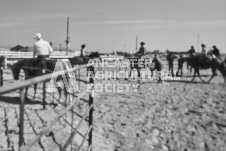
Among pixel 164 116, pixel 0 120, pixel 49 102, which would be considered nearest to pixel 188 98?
pixel 164 116

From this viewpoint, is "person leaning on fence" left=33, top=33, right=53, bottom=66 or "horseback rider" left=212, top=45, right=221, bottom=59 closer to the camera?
"person leaning on fence" left=33, top=33, right=53, bottom=66

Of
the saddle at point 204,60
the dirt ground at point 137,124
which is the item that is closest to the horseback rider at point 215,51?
the saddle at point 204,60

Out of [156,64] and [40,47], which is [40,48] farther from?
[156,64]

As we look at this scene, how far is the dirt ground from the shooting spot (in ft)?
13.4

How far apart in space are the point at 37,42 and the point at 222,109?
207 inches

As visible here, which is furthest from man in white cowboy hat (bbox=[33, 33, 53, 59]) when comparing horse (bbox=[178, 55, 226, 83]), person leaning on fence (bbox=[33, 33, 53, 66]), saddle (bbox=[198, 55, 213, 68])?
saddle (bbox=[198, 55, 213, 68])

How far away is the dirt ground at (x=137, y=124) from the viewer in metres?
4.09

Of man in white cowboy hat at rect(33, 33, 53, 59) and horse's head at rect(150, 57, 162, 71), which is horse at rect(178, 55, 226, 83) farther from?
man in white cowboy hat at rect(33, 33, 53, 59)

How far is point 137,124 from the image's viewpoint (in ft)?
17.1

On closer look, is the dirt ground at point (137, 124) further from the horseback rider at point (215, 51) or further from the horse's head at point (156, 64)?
the horseback rider at point (215, 51)

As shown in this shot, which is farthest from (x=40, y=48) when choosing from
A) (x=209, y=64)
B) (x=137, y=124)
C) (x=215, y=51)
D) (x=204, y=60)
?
(x=215, y=51)

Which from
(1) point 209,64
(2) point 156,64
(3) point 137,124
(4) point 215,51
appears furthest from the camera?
(4) point 215,51

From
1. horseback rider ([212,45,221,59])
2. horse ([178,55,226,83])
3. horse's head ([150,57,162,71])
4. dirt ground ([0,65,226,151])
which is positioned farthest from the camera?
horseback rider ([212,45,221,59])

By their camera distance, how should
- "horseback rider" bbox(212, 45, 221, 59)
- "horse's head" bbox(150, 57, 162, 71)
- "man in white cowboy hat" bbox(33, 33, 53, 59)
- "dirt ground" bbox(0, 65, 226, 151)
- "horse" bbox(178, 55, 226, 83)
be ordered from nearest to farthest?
"dirt ground" bbox(0, 65, 226, 151) < "man in white cowboy hat" bbox(33, 33, 53, 59) < "horse" bbox(178, 55, 226, 83) < "horse's head" bbox(150, 57, 162, 71) < "horseback rider" bbox(212, 45, 221, 59)
